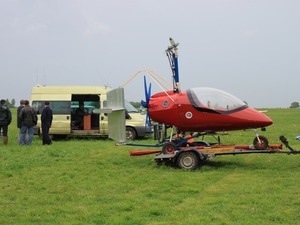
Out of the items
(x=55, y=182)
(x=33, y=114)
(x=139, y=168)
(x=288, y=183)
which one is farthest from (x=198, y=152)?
(x=33, y=114)

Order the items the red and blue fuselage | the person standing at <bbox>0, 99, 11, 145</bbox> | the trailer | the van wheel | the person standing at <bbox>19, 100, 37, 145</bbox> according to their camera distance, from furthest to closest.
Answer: the van wheel
the person standing at <bbox>0, 99, 11, 145</bbox>
the person standing at <bbox>19, 100, 37, 145</bbox>
the red and blue fuselage
the trailer

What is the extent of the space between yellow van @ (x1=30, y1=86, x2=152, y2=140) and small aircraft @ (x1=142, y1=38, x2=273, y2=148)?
25.0 ft

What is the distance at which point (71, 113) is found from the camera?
63.6 ft

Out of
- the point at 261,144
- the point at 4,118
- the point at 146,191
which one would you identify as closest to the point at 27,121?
the point at 4,118

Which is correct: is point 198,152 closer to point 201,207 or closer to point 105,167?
point 105,167

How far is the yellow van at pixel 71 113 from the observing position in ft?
61.6

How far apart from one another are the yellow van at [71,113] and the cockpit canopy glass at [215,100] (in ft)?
26.0

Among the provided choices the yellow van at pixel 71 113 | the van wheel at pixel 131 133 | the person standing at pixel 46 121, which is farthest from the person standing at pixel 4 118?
the van wheel at pixel 131 133

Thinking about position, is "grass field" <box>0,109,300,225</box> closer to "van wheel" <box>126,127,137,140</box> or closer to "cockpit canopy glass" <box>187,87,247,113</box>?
"cockpit canopy glass" <box>187,87,247,113</box>

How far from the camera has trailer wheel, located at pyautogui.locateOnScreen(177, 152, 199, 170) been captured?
33.9 ft

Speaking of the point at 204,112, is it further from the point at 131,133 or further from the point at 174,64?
the point at 131,133

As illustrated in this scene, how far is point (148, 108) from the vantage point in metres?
11.2

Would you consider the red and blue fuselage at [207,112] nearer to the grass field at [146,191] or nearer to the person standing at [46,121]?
the grass field at [146,191]

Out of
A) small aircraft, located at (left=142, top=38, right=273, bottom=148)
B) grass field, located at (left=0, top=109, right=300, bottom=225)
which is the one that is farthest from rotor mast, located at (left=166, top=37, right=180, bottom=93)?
grass field, located at (left=0, top=109, right=300, bottom=225)
